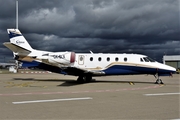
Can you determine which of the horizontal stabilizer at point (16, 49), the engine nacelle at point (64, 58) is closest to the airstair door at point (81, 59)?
the engine nacelle at point (64, 58)

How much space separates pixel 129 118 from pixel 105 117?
2.44ft

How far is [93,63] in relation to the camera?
73.0ft

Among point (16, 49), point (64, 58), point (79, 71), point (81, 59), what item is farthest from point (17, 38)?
point (79, 71)

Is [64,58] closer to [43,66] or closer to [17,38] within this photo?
[43,66]

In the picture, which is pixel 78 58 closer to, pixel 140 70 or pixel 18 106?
pixel 140 70

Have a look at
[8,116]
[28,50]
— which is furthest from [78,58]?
[8,116]

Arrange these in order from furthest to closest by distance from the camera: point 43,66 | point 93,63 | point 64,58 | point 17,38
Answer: point 17,38 < point 43,66 < point 93,63 < point 64,58

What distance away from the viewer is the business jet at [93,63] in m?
21.2

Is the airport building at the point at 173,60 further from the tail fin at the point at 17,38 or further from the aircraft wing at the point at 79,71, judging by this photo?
the tail fin at the point at 17,38

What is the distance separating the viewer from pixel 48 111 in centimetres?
798

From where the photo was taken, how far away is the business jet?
21.2 meters

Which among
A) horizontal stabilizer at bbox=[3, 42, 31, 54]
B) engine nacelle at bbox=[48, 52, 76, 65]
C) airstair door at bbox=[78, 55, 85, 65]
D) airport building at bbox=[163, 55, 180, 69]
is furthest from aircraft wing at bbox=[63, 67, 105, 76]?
airport building at bbox=[163, 55, 180, 69]

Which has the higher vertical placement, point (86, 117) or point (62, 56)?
point (62, 56)

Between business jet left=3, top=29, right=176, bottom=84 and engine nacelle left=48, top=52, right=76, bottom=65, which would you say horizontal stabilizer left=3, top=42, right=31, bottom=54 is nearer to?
business jet left=3, top=29, right=176, bottom=84
